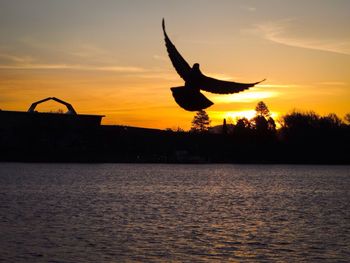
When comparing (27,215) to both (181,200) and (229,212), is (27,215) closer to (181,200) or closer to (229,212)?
(229,212)

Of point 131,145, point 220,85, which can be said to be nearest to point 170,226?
point 220,85

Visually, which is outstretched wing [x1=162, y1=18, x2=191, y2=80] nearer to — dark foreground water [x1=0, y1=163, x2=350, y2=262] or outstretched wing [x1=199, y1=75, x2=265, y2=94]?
outstretched wing [x1=199, y1=75, x2=265, y2=94]

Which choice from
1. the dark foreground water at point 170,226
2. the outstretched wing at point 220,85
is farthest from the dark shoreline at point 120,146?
the outstretched wing at point 220,85

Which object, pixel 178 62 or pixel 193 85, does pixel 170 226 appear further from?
pixel 193 85

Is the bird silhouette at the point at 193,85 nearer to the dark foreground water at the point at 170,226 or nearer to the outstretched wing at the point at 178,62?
the outstretched wing at the point at 178,62

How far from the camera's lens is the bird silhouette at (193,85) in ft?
6.81

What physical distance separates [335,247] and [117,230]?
1402cm

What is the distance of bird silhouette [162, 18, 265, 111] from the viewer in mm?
2076

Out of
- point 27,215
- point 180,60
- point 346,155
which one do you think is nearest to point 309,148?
point 346,155

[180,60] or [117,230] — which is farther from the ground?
[180,60]

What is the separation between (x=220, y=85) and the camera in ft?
7.29

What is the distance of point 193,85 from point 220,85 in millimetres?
176

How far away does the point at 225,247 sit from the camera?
3484cm

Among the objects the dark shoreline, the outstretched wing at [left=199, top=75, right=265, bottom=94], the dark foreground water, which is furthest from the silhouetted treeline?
the outstretched wing at [left=199, top=75, right=265, bottom=94]
